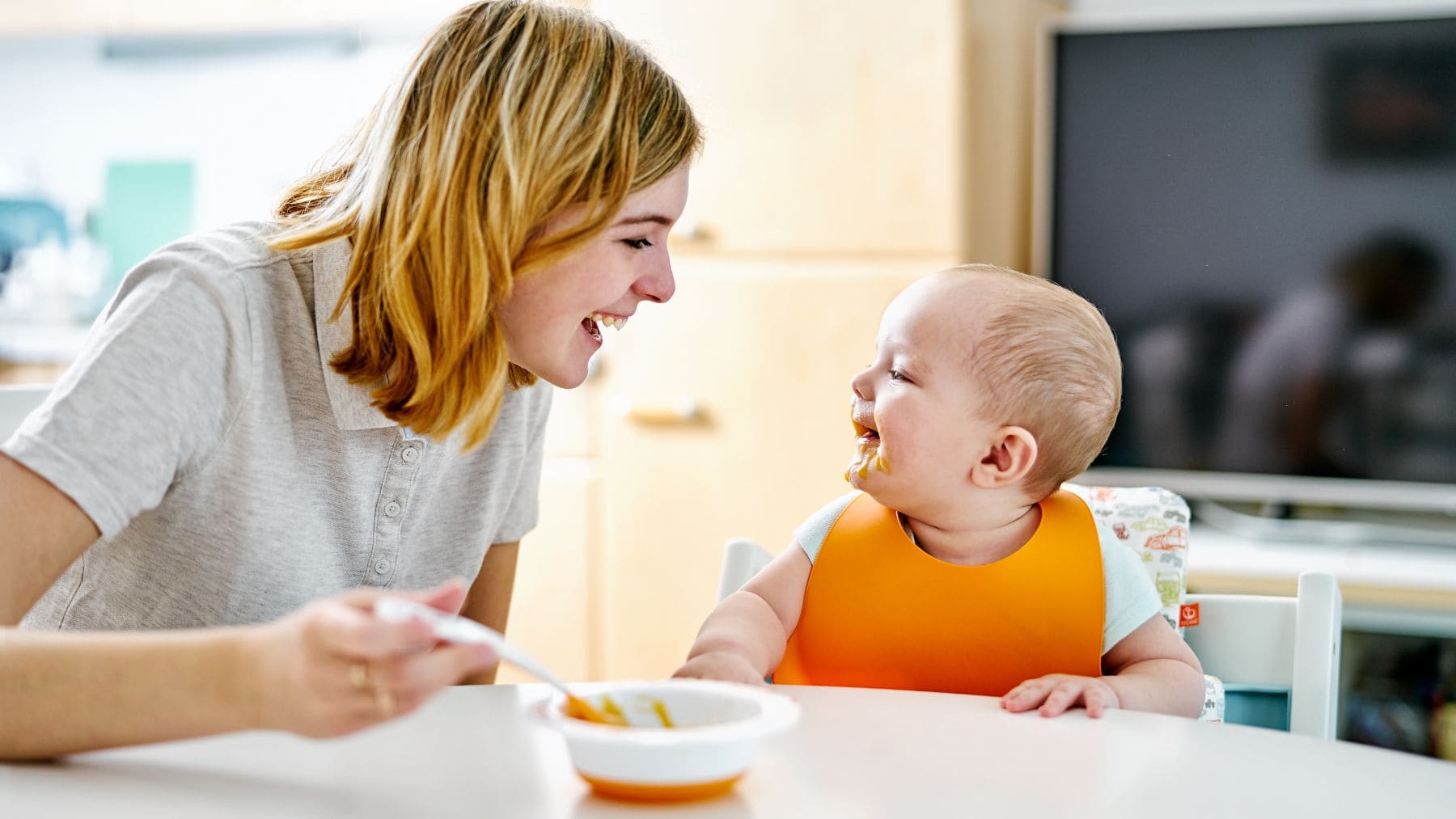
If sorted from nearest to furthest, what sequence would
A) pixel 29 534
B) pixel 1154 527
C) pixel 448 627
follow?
pixel 448 627 < pixel 29 534 < pixel 1154 527

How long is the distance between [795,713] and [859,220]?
1843mm

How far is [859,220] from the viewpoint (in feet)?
8.04

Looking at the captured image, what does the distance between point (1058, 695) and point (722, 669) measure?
0.75 feet

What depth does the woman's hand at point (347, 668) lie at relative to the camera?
0.64 meters

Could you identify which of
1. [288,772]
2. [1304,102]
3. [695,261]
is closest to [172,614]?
[288,772]

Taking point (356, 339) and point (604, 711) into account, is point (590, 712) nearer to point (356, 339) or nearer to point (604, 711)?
point (604, 711)

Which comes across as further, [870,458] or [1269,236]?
[1269,236]

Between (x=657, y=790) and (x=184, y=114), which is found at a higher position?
(x=184, y=114)

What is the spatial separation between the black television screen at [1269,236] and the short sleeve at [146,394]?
1.86 metres

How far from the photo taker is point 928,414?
1.19 m

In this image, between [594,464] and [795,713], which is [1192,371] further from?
[795,713]

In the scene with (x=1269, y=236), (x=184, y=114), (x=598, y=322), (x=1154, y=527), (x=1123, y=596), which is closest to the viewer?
(x=1123, y=596)

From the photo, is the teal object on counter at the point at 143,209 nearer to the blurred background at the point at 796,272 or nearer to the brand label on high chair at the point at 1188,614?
the blurred background at the point at 796,272

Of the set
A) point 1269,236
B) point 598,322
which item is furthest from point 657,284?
point 1269,236
